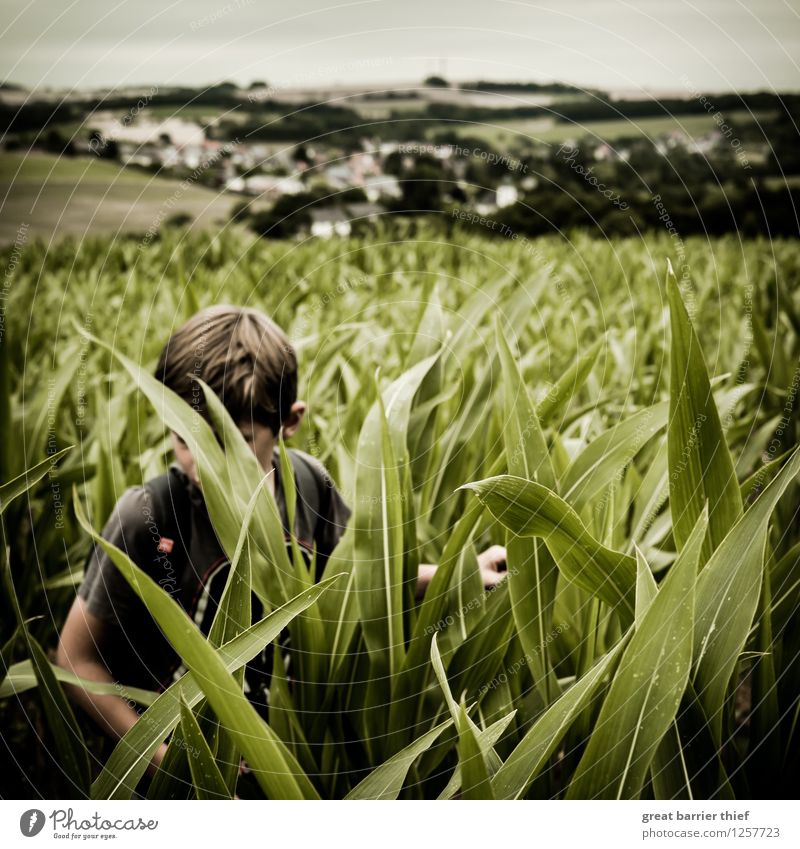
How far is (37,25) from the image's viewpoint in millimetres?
436

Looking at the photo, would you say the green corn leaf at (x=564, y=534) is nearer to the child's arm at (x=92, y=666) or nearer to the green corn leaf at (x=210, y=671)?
the green corn leaf at (x=210, y=671)

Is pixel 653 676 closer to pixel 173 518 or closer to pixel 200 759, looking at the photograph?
pixel 200 759

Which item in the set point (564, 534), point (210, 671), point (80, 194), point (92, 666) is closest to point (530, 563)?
point (564, 534)

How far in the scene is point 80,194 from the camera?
0.82 meters

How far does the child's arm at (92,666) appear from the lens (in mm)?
448

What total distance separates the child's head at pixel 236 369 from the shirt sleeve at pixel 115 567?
3.1 inches

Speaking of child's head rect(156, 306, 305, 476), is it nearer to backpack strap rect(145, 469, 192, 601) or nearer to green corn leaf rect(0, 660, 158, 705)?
backpack strap rect(145, 469, 192, 601)

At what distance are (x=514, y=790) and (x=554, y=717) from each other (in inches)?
2.3

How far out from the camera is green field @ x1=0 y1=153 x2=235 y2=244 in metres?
0.49

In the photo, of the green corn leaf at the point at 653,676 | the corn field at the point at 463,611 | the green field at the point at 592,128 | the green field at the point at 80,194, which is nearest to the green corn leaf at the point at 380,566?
the corn field at the point at 463,611

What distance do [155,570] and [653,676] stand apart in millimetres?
322

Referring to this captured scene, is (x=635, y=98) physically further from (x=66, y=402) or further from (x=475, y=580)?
(x=66, y=402)

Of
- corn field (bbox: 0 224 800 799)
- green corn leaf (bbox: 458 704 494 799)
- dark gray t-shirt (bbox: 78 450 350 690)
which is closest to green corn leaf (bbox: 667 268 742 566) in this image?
corn field (bbox: 0 224 800 799)

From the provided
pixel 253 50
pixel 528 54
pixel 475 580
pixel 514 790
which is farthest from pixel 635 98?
pixel 514 790
